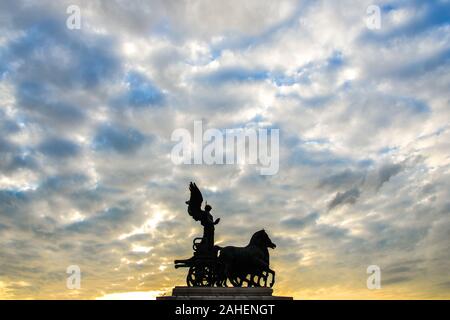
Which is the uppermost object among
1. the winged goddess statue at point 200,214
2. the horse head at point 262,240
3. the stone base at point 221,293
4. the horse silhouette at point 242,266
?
the winged goddess statue at point 200,214

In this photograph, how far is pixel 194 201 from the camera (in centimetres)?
2336

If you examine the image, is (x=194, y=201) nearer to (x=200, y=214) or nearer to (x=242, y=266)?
(x=200, y=214)

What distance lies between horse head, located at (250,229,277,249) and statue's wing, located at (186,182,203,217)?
295cm

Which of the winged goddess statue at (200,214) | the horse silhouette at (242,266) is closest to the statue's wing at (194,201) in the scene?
the winged goddess statue at (200,214)

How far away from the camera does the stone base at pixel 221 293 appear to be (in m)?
21.0

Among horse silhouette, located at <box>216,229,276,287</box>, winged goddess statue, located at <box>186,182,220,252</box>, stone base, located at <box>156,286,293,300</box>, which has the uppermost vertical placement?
winged goddess statue, located at <box>186,182,220,252</box>

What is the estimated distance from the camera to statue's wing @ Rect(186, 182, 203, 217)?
2331 cm

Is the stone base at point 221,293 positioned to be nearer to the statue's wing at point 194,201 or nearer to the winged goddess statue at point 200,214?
the winged goddess statue at point 200,214

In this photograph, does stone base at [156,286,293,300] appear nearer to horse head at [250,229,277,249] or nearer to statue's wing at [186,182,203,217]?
horse head at [250,229,277,249]

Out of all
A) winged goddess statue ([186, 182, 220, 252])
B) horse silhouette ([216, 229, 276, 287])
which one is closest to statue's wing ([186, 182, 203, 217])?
winged goddess statue ([186, 182, 220, 252])

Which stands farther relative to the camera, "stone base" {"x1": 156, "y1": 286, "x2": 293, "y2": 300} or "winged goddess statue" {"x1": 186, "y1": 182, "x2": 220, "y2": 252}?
"winged goddess statue" {"x1": 186, "y1": 182, "x2": 220, "y2": 252}

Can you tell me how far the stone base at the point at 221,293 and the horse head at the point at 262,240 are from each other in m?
2.31
